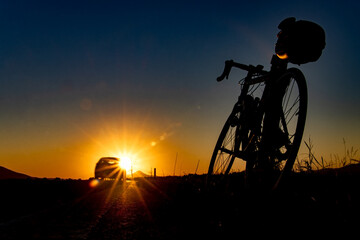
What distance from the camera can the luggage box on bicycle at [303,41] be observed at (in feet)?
9.82

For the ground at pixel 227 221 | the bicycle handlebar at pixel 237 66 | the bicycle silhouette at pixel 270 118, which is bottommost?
the ground at pixel 227 221

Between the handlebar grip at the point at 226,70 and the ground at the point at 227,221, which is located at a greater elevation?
the handlebar grip at the point at 226,70

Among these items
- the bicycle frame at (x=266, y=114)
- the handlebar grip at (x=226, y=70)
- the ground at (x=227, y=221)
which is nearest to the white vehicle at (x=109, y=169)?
the handlebar grip at (x=226, y=70)

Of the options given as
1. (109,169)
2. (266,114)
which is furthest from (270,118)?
(109,169)

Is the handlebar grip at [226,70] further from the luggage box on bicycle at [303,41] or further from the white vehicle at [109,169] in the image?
the white vehicle at [109,169]

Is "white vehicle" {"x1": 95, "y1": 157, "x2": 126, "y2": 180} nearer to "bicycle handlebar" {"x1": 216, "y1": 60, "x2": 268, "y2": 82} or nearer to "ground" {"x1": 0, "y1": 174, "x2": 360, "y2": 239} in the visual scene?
"bicycle handlebar" {"x1": 216, "y1": 60, "x2": 268, "y2": 82}

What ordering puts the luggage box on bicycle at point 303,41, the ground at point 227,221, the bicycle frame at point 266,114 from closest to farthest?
the ground at point 227,221, the luggage box on bicycle at point 303,41, the bicycle frame at point 266,114

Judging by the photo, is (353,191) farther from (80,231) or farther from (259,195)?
(80,231)

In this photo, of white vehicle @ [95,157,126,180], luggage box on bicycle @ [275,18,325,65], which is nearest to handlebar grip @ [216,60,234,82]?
luggage box on bicycle @ [275,18,325,65]

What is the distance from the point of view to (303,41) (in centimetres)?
304

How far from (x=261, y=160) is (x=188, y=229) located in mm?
1760

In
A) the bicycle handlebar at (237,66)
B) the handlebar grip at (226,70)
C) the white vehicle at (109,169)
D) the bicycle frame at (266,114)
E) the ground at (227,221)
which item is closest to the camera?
the ground at (227,221)

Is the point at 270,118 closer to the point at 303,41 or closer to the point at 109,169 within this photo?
the point at 303,41

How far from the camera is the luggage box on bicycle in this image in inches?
118
